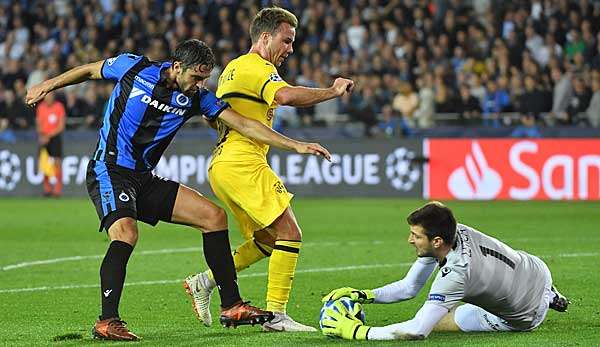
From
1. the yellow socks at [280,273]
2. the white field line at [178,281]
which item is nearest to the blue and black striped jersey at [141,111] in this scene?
the yellow socks at [280,273]

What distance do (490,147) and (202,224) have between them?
13.6 meters

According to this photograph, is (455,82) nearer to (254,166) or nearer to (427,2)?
(427,2)

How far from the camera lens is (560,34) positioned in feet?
76.9

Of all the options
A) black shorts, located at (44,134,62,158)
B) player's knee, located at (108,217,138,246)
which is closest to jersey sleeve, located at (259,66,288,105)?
player's knee, located at (108,217,138,246)

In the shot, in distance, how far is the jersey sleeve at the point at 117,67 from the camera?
7742 millimetres

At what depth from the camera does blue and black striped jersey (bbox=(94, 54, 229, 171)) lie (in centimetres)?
764

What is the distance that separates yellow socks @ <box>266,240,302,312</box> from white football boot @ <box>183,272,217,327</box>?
18.2 inches

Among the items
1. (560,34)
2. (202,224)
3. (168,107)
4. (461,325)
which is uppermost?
(560,34)

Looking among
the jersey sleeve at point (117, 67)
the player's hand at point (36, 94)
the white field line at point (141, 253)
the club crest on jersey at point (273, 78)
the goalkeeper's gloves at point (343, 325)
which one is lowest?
the white field line at point (141, 253)

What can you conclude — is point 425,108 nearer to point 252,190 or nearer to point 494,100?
point 494,100

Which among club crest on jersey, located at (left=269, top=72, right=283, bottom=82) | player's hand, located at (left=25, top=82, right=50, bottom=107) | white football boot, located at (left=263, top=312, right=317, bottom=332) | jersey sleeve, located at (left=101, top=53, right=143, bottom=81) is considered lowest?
white football boot, located at (left=263, top=312, right=317, bottom=332)

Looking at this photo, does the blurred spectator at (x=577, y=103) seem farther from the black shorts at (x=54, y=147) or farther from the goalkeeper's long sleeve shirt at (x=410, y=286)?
the goalkeeper's long sleeve shirt at (x=410, y=286)

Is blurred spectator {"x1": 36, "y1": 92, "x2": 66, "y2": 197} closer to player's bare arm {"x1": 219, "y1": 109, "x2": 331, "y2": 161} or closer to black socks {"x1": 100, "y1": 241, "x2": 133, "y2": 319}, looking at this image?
player's bare arm {"x1": 219, "y1": 109, "x2": 331, "y2": 161}

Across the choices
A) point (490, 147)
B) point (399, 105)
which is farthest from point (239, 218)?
point (399, 105)
